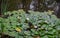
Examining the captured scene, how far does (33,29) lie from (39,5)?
2126mm

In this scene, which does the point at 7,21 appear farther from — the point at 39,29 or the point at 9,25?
the point at 39,29

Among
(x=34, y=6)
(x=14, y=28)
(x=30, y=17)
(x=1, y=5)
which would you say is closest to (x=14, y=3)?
(x=1, y=5)

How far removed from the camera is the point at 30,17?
1713 mm

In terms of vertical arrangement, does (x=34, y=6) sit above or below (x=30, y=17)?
below

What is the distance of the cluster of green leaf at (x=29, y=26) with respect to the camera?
145 centimetres

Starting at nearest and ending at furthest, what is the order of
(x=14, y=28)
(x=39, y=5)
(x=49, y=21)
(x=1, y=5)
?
(x=14, y=28) → (x=49, y=21) → (x=1, y=5) → (x=39, y=5)

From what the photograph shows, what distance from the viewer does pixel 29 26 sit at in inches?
62.6

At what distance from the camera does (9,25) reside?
60.5 inches

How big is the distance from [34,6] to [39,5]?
0.47 feet

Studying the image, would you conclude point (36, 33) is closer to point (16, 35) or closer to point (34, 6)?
point (16, 35)

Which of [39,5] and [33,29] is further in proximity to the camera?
[39,5]

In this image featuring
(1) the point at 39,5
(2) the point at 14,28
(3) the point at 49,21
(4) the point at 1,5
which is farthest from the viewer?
(1) the point at 39,5

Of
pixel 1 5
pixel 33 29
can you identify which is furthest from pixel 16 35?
pixel 1 5

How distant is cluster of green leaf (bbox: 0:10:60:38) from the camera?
145 cm
